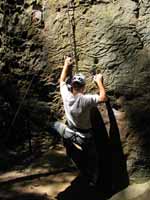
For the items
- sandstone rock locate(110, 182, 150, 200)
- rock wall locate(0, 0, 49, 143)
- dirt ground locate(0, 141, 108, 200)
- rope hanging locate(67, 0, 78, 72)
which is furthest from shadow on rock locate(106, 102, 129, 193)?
rock wall locate(0, 0, 49, 143)

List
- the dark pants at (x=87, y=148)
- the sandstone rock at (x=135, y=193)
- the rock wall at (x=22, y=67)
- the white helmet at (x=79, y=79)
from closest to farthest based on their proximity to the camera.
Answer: the sandstone rock at (x=135, y=193), the white helmet at (x=79, y=79), the dark pants at (x=87, y=148), the rock wall at (x=22, y=67)

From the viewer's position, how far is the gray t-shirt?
6.79 metres

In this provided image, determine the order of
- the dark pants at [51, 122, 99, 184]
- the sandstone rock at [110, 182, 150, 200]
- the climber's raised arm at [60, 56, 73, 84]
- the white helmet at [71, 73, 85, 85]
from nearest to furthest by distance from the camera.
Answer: the sandstone rock at [110, 182, 150, 200], the white helmet at [71, 73, 85, 85], the dark pants at [51, 122, 99, 184], the climber's raised arm at [60, 56, 73, 84]

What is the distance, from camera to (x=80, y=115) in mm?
6918

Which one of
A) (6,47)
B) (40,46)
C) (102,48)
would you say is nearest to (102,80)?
(102,48)

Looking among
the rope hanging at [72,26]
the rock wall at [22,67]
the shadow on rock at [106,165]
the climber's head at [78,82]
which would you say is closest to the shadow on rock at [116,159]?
the shadow on rock at [106,165]

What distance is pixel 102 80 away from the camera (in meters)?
7.18

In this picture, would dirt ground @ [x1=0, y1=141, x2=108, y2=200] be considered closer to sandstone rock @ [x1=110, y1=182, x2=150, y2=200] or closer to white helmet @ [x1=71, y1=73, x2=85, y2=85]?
sandstone rock @ [x1=110, y1=182, x2=150, y2=200]

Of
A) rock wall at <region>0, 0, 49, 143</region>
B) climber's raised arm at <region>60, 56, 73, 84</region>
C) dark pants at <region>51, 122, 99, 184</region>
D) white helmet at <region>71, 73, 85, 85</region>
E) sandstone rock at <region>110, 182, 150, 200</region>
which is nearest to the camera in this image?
sandstone rock at <region>110, 182, 150, 200</region>

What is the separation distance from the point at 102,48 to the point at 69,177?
1.77 m

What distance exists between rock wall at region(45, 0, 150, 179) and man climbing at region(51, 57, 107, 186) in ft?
0.77

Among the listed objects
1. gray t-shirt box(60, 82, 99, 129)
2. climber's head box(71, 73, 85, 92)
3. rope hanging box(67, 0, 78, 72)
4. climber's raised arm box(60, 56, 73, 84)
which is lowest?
gray t-shirt box(60, 82, 99, 129)

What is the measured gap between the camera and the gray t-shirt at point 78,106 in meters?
6.79

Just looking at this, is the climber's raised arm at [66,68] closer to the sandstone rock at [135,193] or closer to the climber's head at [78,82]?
the climber's head at [78,82]
